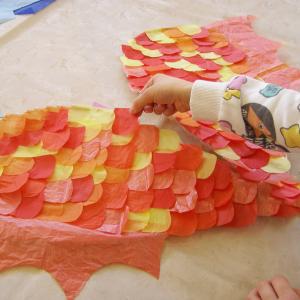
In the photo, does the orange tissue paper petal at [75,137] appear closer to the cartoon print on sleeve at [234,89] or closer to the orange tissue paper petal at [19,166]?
the orange tissue paper petal at [19,166]

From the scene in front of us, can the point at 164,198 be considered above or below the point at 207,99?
below

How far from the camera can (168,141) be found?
0.61 meters

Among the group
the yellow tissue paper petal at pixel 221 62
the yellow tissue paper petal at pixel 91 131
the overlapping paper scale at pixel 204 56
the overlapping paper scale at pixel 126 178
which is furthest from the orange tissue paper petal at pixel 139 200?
the yellow tissue paper petal at pixel 221 62

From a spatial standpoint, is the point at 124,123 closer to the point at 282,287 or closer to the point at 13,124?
the point at 13,124

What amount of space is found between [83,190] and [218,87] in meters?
0.22

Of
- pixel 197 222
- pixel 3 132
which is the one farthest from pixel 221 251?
pixel 3 132

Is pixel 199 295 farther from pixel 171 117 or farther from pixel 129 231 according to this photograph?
pixel 171 117

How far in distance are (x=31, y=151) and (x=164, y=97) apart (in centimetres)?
20

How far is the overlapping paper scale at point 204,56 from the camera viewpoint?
0.74 m

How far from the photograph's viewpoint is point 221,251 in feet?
1.75

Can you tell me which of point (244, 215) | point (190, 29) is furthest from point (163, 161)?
point (190, 29)

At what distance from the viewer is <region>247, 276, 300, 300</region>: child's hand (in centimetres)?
50

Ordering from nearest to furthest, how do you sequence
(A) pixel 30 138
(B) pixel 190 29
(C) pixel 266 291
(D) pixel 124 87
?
(C) pixel 266 291
(A) pixel 30 138
(D) pixel 124 87
(B) pixel 190 29

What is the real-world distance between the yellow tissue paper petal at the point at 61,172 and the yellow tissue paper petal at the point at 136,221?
10 centimetres
